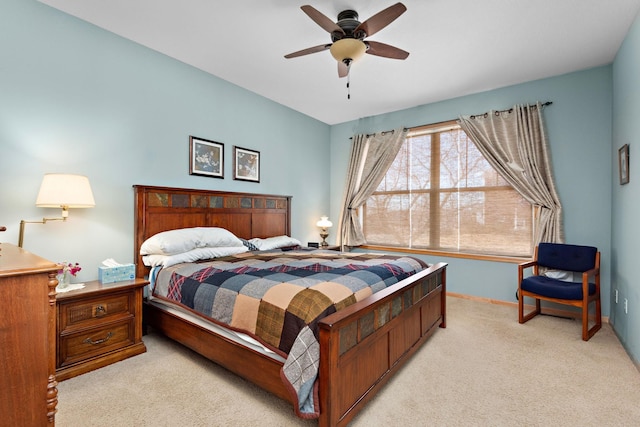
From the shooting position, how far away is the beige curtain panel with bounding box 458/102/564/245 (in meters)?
3.62

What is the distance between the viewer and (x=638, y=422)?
175 cm

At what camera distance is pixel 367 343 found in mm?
1839

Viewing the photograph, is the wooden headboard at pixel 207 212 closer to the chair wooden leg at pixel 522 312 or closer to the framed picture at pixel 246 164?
the framed picture at pixel 246 164

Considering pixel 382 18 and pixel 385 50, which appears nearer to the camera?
pixel 382 18

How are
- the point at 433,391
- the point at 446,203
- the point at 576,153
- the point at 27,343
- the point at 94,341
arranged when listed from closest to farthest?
the point at 27,343
the point at 433,391
the point at 94,341
the point at 576,153
the point at 446,203

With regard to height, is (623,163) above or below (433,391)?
above

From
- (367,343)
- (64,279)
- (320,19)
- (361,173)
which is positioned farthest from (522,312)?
(64,279)

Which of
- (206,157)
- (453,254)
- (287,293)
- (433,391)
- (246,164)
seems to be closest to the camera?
(287,293)

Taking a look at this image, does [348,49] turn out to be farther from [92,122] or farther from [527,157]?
[527,157]

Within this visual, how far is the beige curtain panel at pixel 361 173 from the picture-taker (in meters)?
4.95

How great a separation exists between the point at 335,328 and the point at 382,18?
2103 millimetres

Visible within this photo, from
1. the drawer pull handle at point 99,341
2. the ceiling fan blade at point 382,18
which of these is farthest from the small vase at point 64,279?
the ceiling fan blade at point 382,18

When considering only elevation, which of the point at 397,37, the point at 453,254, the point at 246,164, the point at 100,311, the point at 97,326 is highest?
the point at 397,37

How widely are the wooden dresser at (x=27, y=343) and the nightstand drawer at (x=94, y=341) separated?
4.79 feet
